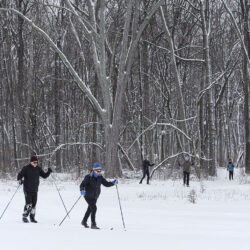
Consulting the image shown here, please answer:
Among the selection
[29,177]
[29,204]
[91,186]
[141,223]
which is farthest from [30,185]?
[141,223]

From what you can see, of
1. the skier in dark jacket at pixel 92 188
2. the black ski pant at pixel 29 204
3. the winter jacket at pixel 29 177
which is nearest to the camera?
the skier in dark jacket at pixel 92 188

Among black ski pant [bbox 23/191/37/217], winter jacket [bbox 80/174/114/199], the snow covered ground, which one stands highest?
winter jacket [bbox 80/174/114/199]

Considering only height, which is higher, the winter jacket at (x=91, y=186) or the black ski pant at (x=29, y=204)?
the winter jacket at (x=91, y=186)

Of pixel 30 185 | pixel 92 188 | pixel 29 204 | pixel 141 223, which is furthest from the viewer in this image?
pixel 141 223

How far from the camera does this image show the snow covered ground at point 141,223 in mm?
7441

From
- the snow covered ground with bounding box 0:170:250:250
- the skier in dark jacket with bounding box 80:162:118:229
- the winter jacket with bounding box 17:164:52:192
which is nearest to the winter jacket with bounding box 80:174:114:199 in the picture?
the skier in dark jacket with bounding box 80:162:118:229

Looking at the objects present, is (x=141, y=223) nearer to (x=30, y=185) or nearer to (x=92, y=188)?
(x=92, y=188)

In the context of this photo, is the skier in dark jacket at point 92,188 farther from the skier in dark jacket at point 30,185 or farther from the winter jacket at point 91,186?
the skier in dark jacket at point 30,185

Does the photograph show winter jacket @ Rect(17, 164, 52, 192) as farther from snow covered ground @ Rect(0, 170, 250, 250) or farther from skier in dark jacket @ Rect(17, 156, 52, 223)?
snow covered ground @ Rect(0, 170, 250, 250)

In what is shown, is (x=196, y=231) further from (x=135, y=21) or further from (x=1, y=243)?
(x=135, y=21)

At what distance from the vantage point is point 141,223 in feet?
34.4

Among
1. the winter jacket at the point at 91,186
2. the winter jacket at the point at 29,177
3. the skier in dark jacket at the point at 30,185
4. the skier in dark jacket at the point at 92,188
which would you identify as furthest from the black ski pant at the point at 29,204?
the winter jacket at the point at 91,186

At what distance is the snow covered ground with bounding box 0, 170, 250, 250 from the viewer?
7441 mm

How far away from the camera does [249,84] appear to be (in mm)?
25688
